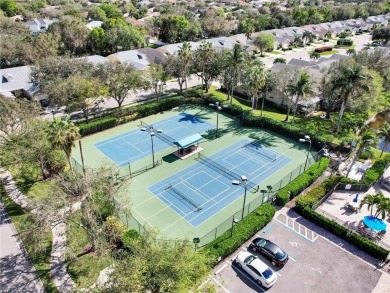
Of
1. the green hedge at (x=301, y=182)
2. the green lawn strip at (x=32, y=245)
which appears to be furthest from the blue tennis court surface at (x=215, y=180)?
the green lawn strip at (x=32, y=245)

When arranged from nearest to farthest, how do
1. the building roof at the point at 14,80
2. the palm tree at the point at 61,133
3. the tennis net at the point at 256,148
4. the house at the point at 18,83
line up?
the palm tree at the point at 61,133 < the tennis net at the point at 256,148 < the house at the point at 18,83 < the building roof at the point at 14,80

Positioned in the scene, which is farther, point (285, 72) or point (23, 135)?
point (285, 72)

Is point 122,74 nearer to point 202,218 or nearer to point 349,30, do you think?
point 202,218

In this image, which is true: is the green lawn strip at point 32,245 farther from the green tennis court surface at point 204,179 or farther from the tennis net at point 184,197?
the tennis net at point 184,197

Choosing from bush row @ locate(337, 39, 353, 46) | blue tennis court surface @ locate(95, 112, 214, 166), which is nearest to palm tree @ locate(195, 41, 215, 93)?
blue tennis court surface @ locate(95, 112, 214, 166)

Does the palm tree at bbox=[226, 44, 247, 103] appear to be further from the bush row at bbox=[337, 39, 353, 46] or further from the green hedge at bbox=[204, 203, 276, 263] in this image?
the bush row at bbox=[337, 39, 353, 46]

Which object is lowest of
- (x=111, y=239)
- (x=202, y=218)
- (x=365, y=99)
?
(x=202, y=218)

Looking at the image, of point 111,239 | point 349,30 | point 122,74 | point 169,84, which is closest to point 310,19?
point 349,30
